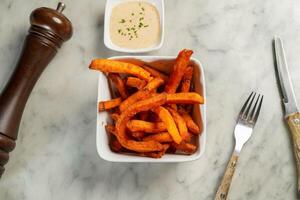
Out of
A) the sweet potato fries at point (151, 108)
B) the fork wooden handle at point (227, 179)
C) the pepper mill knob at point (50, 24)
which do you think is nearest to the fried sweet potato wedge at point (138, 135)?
the sweet potato fries at point (151, 108)

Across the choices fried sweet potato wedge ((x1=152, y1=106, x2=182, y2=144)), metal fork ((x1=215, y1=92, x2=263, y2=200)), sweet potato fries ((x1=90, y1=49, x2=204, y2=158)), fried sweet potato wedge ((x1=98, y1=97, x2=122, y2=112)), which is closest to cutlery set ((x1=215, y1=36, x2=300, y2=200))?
metal fork ((x1=215, y1=92, x2=263, y2=200))

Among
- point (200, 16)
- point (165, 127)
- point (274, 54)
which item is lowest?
point (165, 127)

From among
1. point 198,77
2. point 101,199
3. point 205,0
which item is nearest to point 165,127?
point 198,77

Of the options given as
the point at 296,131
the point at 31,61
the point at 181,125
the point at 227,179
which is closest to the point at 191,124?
the point at 181,125

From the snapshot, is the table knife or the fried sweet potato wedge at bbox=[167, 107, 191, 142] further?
the table knife

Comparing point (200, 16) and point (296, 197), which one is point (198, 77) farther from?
point (296, 197)

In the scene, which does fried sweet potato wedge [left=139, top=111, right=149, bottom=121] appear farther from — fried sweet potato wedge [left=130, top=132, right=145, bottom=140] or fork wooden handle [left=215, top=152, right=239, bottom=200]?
fork wooden handle [left=215, top=152, right=239, bottom=200]

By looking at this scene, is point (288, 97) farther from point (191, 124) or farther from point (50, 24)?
point (50, 24)
